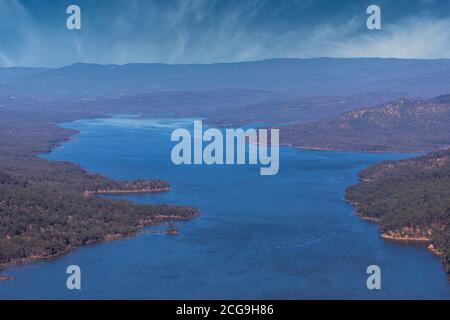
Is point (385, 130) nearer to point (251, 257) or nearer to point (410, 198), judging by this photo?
point (410, 198)

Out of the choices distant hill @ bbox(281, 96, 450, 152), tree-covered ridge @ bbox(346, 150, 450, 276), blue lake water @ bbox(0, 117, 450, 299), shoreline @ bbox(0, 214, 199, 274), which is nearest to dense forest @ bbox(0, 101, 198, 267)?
shoreline @ bbox(0, 214, 199, 274)

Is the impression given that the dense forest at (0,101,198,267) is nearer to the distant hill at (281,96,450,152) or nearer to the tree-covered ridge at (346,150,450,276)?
the tree-covered ridge at (346,150,450,276)

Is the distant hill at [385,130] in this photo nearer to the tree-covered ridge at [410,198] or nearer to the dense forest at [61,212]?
the tree-covered ridge at [410,198]

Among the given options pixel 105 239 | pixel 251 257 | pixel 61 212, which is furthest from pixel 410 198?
pixel 61 212

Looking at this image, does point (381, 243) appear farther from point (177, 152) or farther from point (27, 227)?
point (177, 152)

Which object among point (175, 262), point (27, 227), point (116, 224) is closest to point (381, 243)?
point (175, 262)
